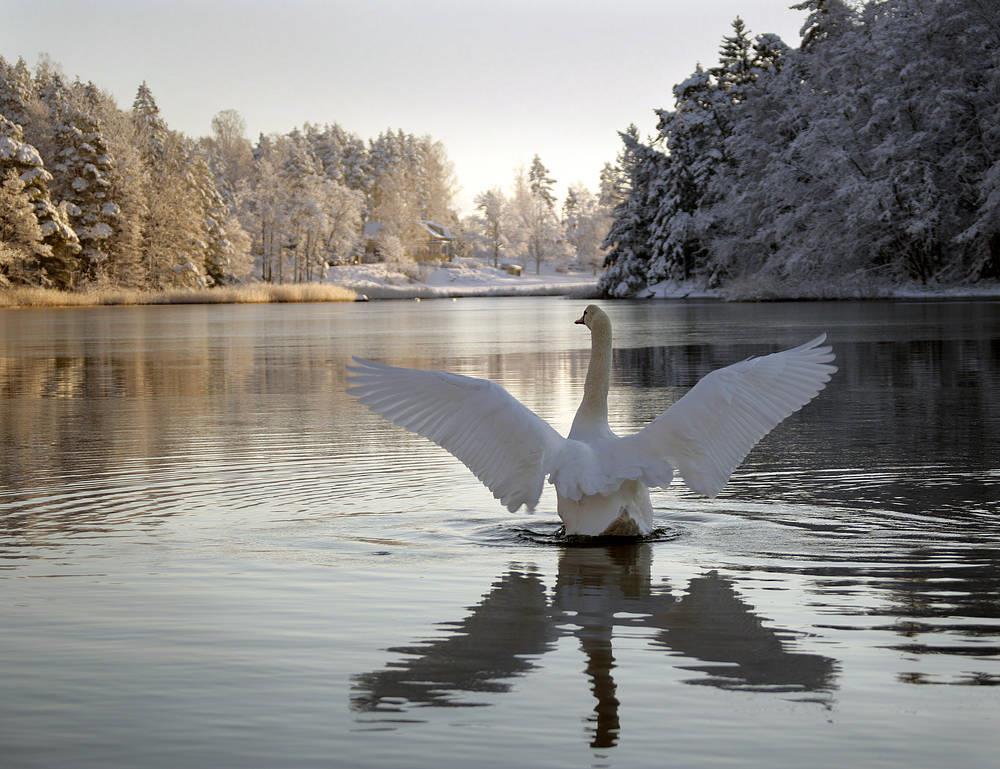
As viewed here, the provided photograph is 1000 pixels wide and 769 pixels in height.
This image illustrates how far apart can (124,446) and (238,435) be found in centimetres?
107

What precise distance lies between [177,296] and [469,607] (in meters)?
72.2

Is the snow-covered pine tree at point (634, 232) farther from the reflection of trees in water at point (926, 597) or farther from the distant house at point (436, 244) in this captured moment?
the distant house at point (436, 244)

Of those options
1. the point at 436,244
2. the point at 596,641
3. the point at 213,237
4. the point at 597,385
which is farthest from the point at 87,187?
the point at 436,244

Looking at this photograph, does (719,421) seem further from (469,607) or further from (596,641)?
(596,641)

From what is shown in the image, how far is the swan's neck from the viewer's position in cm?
746

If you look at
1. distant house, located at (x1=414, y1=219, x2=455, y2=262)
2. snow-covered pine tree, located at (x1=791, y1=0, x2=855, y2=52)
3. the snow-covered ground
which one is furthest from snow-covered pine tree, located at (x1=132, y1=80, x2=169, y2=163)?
snow-covered pine tree, located at (x1=791, y1=0, x2=855, y2=52)

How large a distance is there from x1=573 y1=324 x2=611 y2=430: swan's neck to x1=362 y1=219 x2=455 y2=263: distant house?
136 meters

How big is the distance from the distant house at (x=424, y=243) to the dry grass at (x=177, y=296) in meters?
62.2

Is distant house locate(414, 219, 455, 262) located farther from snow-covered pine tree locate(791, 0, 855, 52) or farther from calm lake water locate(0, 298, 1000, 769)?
calm lake water locate(0, 298, 1000, 769)

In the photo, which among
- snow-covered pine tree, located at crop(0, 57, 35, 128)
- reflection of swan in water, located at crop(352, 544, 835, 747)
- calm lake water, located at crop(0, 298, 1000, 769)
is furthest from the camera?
snow-covered pine tree, located at crop(0, 57, 35, 128)

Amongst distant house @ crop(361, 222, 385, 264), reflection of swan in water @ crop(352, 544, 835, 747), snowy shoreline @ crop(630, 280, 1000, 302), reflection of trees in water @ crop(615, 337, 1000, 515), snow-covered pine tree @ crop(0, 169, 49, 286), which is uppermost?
distant house @ crop(361, 222, 385, 264)

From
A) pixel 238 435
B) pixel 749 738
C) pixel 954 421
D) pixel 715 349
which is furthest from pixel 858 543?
pixel 715 349

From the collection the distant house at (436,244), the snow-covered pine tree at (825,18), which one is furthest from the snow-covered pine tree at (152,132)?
the snow-covered pine tree at (825,18)

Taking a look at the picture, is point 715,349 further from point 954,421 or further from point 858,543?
point 858,543
